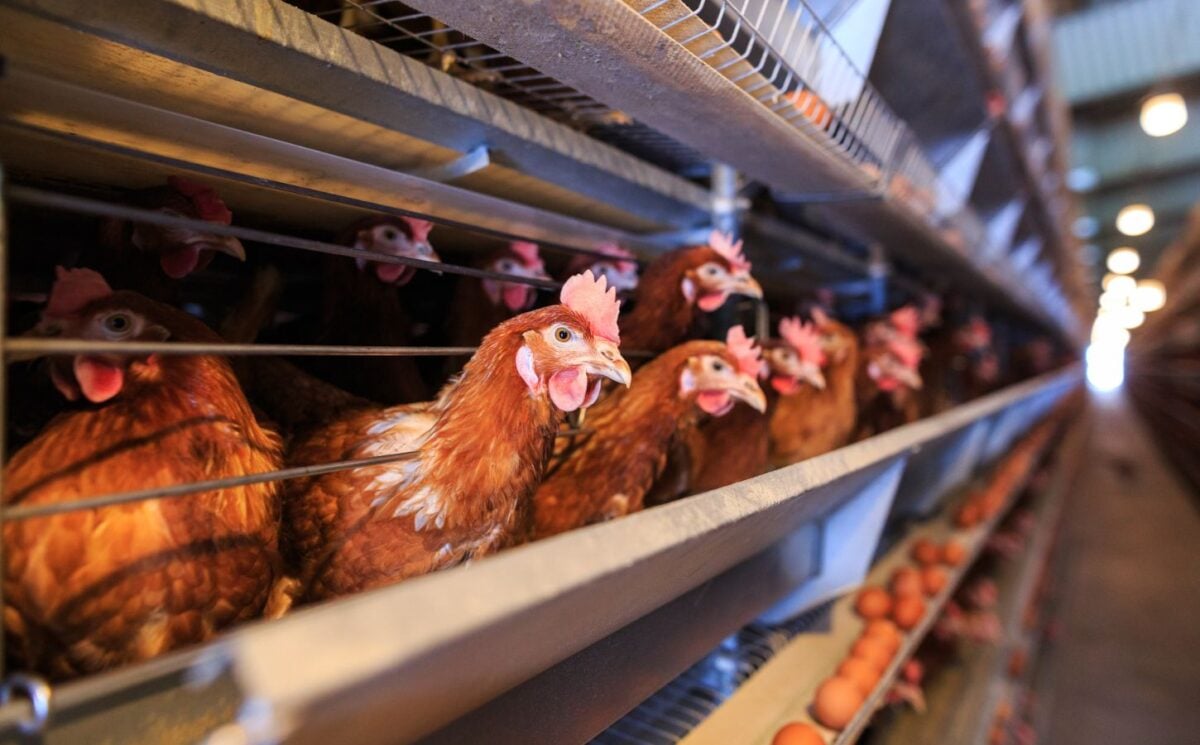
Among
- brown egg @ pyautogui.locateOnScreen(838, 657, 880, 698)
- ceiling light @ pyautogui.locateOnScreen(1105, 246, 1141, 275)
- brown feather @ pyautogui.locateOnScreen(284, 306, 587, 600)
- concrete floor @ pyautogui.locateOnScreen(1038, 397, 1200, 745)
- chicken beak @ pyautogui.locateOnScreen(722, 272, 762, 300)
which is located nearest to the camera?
brown feather @ pyautogui.locateOnScreen(284, 306, 587, 600)

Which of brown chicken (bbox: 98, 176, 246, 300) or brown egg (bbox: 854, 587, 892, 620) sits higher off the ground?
brown chicken (bbox: 98, 176, 246, 300)

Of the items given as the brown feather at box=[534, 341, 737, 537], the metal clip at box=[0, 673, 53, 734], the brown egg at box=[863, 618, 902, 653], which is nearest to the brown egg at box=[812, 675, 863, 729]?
the brown egg at box=[863, 618, 902, 653]

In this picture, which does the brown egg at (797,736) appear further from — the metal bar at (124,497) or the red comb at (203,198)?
the red comb at (203,198)

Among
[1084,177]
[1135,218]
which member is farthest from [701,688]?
[1135,218]

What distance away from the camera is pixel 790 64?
3.34ft

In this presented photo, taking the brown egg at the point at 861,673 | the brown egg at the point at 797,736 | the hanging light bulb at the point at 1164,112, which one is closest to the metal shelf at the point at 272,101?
the brown egg at the point at 797,736

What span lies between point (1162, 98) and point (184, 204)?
21.6 ft

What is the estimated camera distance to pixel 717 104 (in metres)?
0.82

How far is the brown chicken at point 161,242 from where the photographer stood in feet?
2.25

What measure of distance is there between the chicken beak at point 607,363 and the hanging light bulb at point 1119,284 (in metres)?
15.0

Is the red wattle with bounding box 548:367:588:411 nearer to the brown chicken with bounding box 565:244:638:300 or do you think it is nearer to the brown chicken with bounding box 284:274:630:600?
the brown chicken with bounding box 284:274:630:600

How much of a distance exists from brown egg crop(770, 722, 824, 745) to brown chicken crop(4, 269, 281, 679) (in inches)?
34.8

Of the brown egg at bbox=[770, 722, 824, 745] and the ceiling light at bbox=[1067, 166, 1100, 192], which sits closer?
the brown egg at bbox=[770, 722, 824, 745]

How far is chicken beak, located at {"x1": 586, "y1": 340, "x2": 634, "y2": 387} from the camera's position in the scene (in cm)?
68
